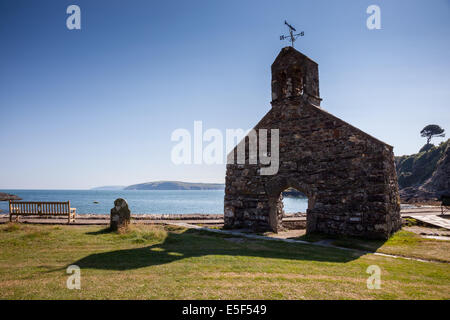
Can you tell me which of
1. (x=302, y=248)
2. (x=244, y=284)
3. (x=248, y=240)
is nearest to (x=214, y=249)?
(x=248, y=240)

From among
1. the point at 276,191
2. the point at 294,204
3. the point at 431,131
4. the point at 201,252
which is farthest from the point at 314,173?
the point at 431,131

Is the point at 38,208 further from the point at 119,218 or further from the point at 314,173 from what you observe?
the point at 314,173

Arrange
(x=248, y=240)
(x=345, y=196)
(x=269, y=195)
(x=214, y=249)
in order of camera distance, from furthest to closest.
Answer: (x=269, y=195) → (x=345, y=196) → (x=248, y=240) → (x=214, y=249)

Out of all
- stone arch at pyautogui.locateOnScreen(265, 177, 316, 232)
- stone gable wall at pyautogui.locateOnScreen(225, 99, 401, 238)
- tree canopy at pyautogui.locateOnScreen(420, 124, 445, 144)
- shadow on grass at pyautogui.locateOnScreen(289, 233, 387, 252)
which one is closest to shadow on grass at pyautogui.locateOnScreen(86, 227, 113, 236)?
stone gable wall at pyautogui.locateOnScreen(225, 99, 401, 238)

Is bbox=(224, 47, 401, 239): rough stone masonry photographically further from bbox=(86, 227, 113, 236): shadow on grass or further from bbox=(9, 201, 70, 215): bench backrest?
bbox=(9, 201, 70, 215): bench backrest

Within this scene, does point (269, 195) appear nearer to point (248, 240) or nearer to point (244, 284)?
point (248, 240)

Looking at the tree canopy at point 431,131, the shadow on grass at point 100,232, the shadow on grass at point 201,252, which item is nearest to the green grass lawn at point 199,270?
the shadow on grass at point 201,252

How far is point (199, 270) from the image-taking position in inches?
256

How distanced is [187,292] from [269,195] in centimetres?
946

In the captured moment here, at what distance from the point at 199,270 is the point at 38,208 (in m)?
13.9

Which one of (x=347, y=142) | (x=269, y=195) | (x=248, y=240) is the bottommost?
(x=248, y=240)

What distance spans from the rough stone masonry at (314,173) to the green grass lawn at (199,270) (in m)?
1.86

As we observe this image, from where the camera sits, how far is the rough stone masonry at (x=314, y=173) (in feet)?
37.2

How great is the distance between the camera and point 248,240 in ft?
36.1
